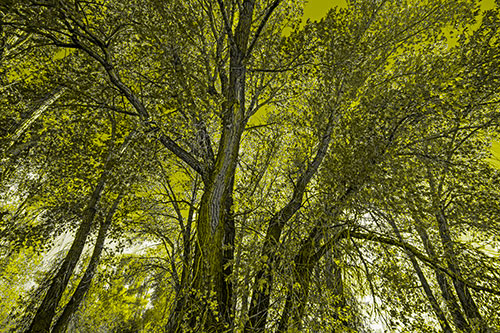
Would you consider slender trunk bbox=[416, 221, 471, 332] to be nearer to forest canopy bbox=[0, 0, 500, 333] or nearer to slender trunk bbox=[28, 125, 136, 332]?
forest canopy bbox=[0, 0, 500, 333]

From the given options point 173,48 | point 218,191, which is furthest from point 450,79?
point 173,48

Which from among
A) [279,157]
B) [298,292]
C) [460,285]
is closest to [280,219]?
[298,292]

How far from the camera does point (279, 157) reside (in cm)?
817

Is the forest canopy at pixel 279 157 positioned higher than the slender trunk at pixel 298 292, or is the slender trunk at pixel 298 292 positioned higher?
the forest canopy at pixel 279 157

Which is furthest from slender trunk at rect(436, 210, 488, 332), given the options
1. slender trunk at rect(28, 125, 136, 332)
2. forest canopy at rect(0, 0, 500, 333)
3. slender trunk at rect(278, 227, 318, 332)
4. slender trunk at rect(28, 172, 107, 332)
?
slender trunk at rect(28, 172, 107, 332)

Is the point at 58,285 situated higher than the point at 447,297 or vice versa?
the point at 447,297

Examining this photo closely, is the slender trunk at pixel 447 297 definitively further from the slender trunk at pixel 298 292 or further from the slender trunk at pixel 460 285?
the slender trunk at pixel 298 292

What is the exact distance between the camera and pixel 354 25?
6.44 meters

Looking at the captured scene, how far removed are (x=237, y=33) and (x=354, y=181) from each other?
4381 mm

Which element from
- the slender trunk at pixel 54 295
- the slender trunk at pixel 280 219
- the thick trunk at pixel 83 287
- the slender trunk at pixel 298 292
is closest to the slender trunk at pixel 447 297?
the slender trunk at pixel 298 292

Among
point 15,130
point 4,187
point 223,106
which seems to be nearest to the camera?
point 223,106

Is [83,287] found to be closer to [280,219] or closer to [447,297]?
[280,219]

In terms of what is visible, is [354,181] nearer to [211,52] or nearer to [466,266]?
[466,266]

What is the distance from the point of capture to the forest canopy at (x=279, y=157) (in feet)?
12.3
